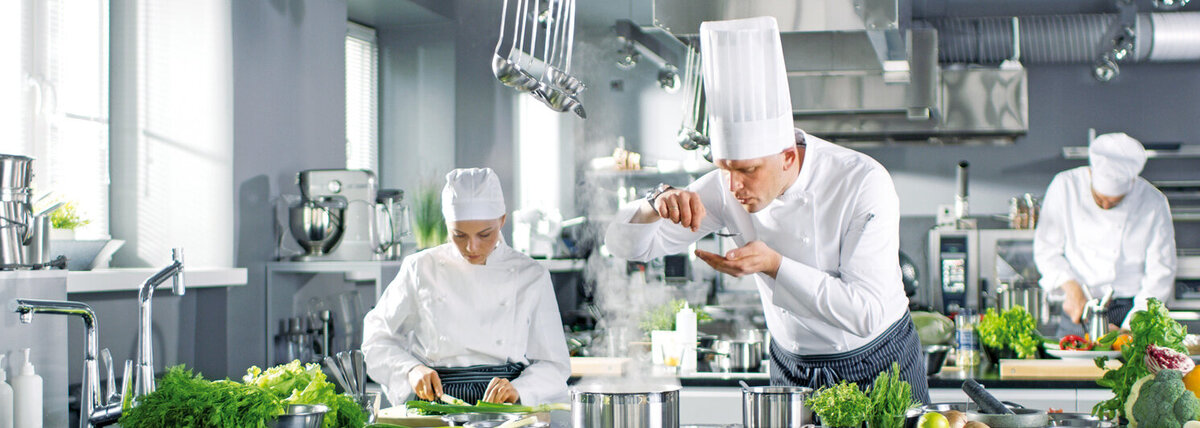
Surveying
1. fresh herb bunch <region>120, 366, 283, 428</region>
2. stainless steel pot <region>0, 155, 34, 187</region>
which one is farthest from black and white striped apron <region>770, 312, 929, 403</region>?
stainless steel pot <region>0, 155, 34, 187</region>

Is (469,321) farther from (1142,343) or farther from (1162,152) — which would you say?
(1162,152)

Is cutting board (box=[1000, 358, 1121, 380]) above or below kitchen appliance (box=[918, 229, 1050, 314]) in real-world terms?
below

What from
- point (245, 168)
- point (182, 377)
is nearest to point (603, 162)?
point (245, 168)

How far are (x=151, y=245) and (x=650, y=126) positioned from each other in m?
4.16

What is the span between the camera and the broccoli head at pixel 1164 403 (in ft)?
5.45

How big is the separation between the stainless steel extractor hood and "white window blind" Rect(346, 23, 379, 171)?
60.4 inches

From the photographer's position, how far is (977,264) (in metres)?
6.61

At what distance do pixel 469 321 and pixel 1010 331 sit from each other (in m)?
1.91

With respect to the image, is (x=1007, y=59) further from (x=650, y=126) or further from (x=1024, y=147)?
(x=650, y=126)

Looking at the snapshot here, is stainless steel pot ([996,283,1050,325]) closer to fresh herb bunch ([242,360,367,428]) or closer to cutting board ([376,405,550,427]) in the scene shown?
cutting board ([376,405,550,427])

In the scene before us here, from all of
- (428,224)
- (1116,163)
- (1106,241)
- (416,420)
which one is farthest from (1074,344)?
(416,420)

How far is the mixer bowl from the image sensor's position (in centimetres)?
373

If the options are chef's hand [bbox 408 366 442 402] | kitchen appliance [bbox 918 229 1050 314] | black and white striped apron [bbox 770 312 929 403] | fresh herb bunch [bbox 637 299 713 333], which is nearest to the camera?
black and white striped apron [bbox 770 312 929 403]

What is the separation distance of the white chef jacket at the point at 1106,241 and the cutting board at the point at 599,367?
2621mm
